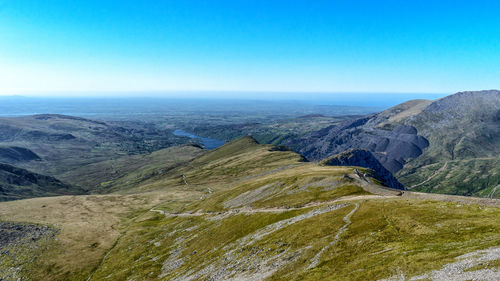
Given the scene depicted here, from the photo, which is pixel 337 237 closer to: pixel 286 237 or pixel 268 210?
pixel 286 237

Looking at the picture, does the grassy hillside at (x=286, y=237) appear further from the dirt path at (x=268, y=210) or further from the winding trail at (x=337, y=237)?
the dirt path at (x=268, y=210)

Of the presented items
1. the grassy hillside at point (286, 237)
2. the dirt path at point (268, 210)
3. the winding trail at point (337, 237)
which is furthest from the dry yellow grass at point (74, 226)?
the winding trail at point (337, 237)

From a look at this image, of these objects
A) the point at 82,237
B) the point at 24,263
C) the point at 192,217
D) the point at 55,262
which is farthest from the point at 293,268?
the point at 82,237

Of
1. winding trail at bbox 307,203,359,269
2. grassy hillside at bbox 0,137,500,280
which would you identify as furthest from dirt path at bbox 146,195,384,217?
winding trail at bbox 307,203,359,269

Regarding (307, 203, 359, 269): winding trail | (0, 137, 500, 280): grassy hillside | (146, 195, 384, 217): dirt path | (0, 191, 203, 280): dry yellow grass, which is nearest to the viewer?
(0, 137, 500, 280): grassy hillside

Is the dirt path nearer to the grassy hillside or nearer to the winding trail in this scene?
the grassy hillside

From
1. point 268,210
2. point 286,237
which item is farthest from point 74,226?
point 286,237

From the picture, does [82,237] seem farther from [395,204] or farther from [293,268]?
[395,204]

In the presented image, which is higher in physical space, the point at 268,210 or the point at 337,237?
the point at 337,237
